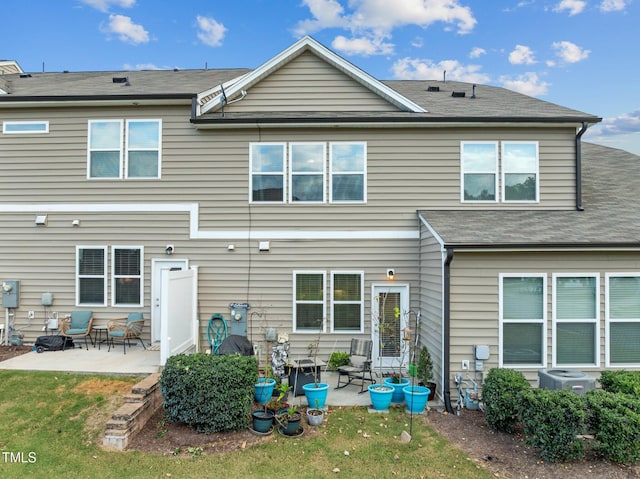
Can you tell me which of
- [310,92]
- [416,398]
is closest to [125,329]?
[416,398]

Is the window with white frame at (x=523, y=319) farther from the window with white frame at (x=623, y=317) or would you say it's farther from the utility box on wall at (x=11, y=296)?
the utility box on wall at (x=11, y=296)

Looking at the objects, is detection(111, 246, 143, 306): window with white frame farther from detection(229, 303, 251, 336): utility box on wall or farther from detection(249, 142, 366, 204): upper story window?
detection(249, 142, 366, 204): upper story window

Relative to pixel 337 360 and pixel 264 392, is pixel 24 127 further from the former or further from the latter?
pixel 337 360

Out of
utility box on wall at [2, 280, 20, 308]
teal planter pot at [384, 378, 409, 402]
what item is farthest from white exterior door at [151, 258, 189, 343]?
teal planter pot at [384, 378, 409, 402]

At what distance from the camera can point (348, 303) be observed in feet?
29.3

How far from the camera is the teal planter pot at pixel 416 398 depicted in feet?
21.2

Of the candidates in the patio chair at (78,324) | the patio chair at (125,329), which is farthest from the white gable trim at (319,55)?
the patio chair at (78,324)

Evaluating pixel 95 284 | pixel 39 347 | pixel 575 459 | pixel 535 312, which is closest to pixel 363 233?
pixel 535 312

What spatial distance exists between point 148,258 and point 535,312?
809cm

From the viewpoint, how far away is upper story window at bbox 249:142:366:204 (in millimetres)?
9102

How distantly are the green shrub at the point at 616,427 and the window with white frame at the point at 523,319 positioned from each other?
82.2 inches

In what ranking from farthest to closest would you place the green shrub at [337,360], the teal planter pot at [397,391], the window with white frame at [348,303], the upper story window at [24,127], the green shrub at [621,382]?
the upper story window at [24,127] → the window with white frame at [348,303] → the green shrub at [337,360] → the teal planter pot at [397,391] → the green shrub at [621,382]

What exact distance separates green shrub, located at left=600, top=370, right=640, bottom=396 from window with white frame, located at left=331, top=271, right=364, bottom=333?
4446 mm

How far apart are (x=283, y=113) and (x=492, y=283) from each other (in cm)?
583
